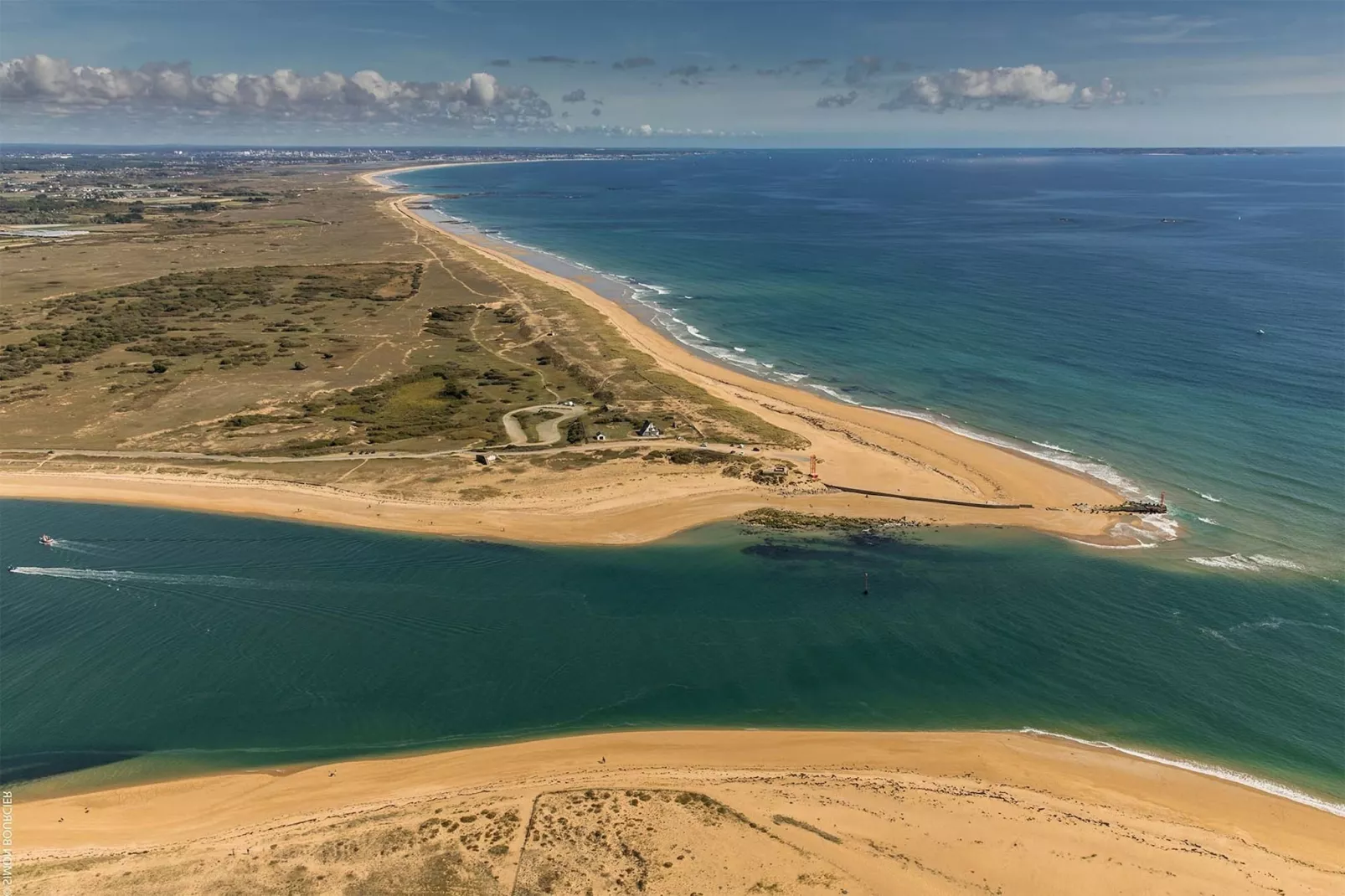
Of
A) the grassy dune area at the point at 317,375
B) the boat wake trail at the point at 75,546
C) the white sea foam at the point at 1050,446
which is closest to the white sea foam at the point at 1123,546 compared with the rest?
the white sea foam at the point at 1050,446

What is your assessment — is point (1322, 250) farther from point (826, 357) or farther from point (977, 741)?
point (977, 741)

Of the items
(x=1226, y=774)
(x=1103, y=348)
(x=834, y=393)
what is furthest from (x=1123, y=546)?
(x=1103, y=348)

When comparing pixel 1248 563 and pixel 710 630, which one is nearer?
pixel 710 630

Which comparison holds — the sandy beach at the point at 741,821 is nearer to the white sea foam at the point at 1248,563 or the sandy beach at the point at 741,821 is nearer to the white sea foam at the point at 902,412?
the white sea foam at the point at 1248,563

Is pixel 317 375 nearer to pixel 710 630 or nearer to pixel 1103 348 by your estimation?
pixel 710 630

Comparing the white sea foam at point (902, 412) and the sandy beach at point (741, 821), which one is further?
the white sea foam at point (902, 412)
